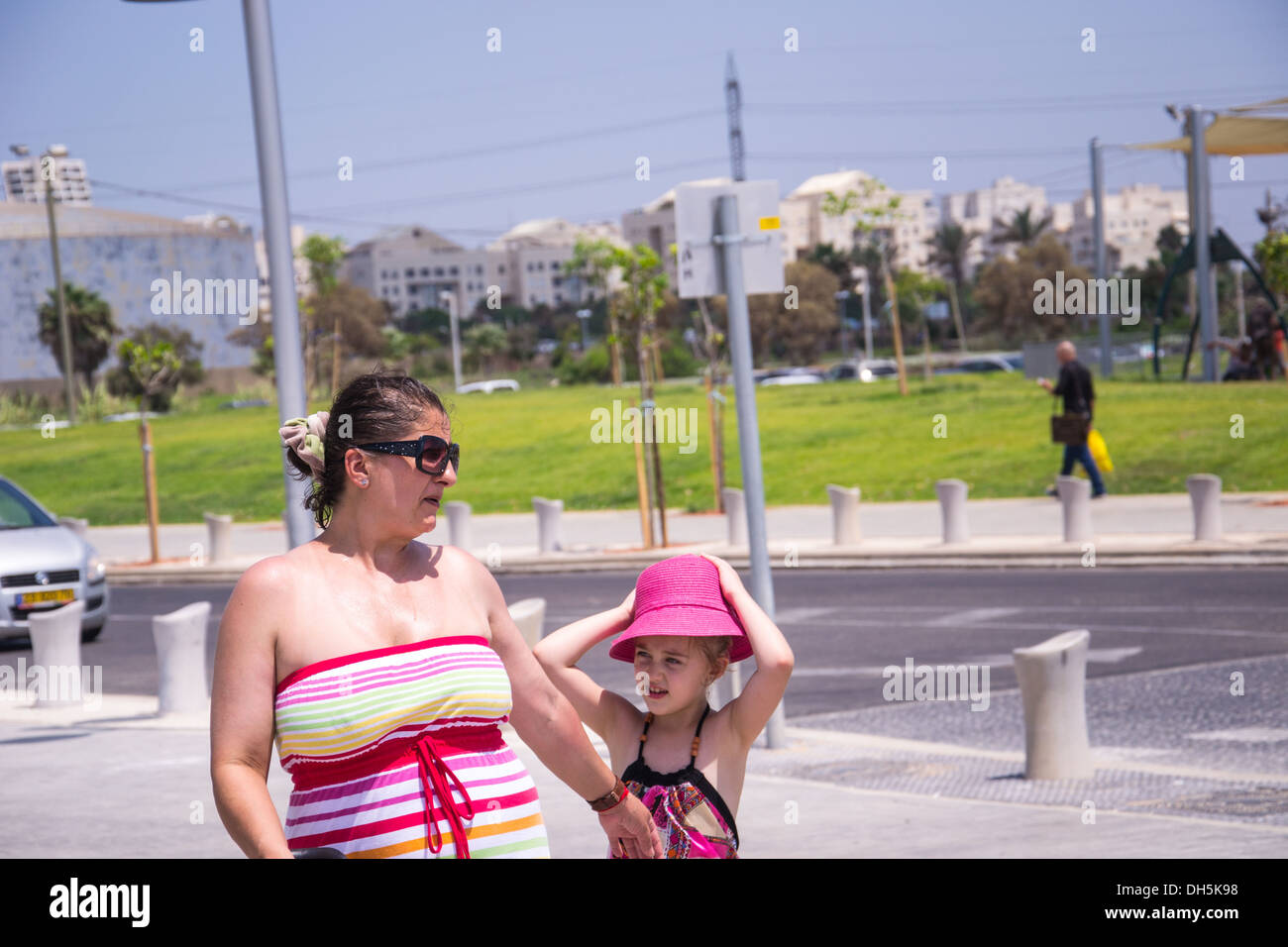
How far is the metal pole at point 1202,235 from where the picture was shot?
33.1 m

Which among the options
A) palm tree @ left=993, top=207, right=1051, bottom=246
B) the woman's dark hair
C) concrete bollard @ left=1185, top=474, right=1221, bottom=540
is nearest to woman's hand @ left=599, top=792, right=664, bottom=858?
the woman's dark hair

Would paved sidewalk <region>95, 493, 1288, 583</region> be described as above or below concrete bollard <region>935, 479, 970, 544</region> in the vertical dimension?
below

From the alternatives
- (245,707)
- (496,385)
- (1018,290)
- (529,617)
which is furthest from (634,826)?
(1018,290)

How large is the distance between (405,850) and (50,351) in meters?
79.4

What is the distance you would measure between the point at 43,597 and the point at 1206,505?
11861mm

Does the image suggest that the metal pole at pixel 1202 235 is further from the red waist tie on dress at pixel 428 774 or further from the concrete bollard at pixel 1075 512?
the red waist tie on dress at pixel 428 774

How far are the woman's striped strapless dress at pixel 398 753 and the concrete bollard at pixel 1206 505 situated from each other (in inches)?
601

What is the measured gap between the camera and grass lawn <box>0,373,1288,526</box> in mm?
25812

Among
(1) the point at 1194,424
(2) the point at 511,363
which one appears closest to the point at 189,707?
(1) the point at 1194,424

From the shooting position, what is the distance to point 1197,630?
12047mm

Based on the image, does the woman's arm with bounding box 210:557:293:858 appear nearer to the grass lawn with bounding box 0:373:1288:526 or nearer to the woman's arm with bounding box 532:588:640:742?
the woman's arm with bounding box 532:588:640:742

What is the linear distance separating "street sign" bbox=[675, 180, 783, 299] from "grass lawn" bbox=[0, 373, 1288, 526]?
610 inches

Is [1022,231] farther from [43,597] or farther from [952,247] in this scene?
[43,597]
